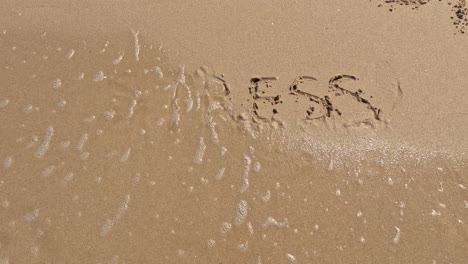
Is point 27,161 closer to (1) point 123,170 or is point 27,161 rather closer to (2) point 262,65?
(1) point 123,170

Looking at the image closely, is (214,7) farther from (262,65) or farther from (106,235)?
(106,235)

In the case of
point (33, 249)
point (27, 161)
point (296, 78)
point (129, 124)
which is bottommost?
point (33, 249)

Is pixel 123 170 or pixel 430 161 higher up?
pixel 430 161

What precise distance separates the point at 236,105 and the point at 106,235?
4.21ft

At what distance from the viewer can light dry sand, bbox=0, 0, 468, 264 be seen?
277 centimetres

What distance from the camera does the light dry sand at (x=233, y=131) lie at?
277 centimetres

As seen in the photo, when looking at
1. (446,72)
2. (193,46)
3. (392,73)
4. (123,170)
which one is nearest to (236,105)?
(193,46)

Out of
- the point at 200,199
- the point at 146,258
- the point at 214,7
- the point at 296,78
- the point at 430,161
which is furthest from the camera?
the point at 214,7

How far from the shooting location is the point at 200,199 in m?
2.88

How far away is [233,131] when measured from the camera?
3199 millimetres

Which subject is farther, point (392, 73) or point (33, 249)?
point (392, 73)

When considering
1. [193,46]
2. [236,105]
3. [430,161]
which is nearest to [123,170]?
[236,105]

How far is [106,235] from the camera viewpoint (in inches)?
107

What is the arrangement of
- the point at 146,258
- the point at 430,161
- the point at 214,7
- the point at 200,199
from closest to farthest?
the point at 146,258 < the point at 200,199 < the point at 430,161 < the point at 214,7
